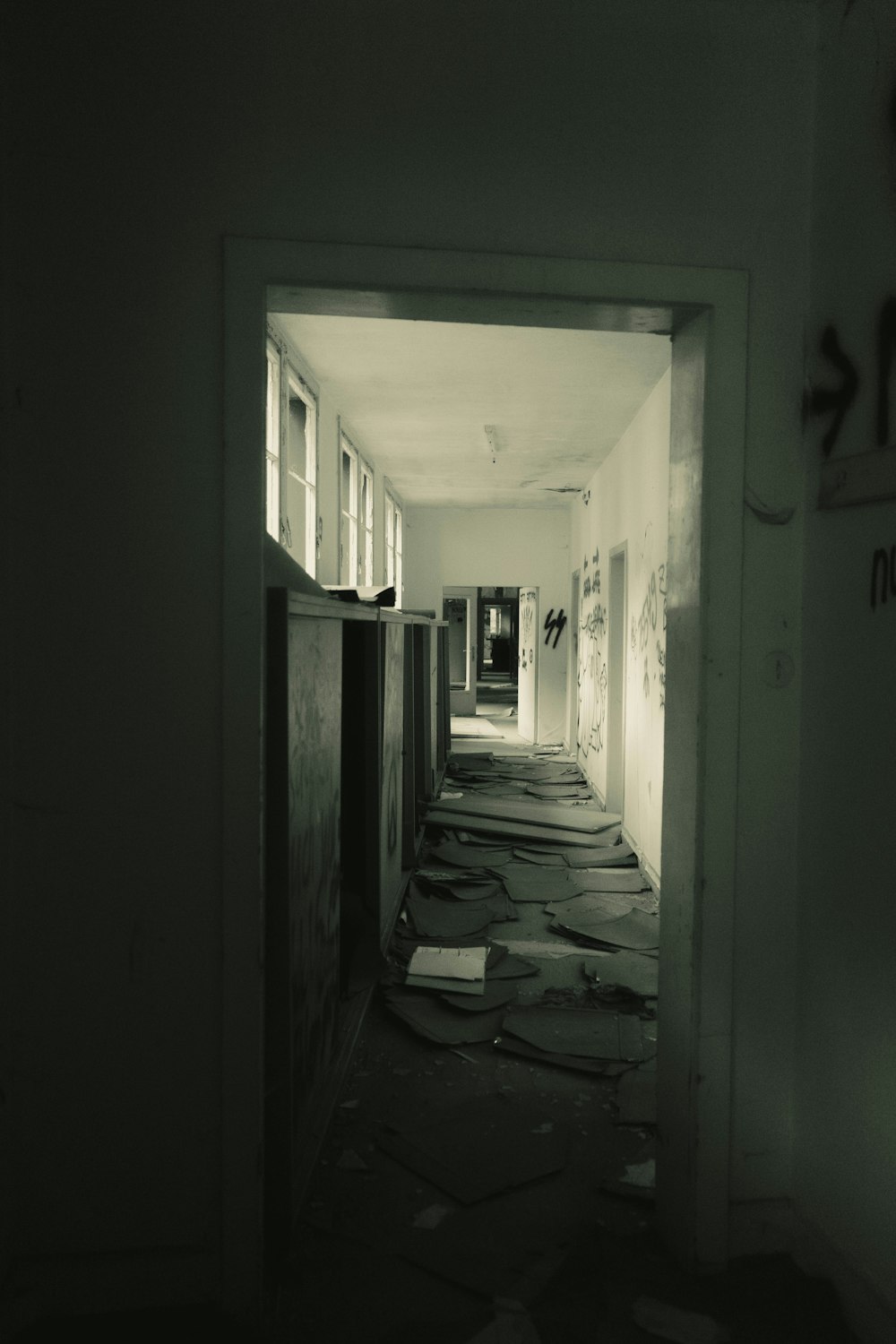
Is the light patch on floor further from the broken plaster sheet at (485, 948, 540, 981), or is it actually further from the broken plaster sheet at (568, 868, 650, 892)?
the broken plaster sheet at (485, 948, 540, 981)

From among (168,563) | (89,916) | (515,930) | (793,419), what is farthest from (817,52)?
(515,930)

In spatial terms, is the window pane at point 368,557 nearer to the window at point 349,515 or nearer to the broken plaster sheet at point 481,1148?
the window at point 349,515

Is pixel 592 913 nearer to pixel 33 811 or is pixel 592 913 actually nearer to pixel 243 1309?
Answer: pixel 243 1309

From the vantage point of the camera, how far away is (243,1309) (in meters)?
1.94

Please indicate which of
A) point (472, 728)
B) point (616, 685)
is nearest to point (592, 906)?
point (616, 685)

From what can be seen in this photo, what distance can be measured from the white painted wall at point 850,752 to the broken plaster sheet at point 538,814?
482cm

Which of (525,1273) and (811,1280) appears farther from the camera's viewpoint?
(525,1273)

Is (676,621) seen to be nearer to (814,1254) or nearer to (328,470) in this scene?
(814,1254)

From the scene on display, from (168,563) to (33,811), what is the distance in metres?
0.64

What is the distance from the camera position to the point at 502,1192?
248 centimetres

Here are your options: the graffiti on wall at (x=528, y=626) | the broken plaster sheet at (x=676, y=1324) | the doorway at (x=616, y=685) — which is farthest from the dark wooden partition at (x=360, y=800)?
the graffiti on wall at (x=528, y=626)

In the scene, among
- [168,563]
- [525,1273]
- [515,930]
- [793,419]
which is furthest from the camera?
[515,930]

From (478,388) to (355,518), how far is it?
2371 mm

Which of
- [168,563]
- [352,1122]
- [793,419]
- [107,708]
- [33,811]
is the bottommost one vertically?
[352,1122]
